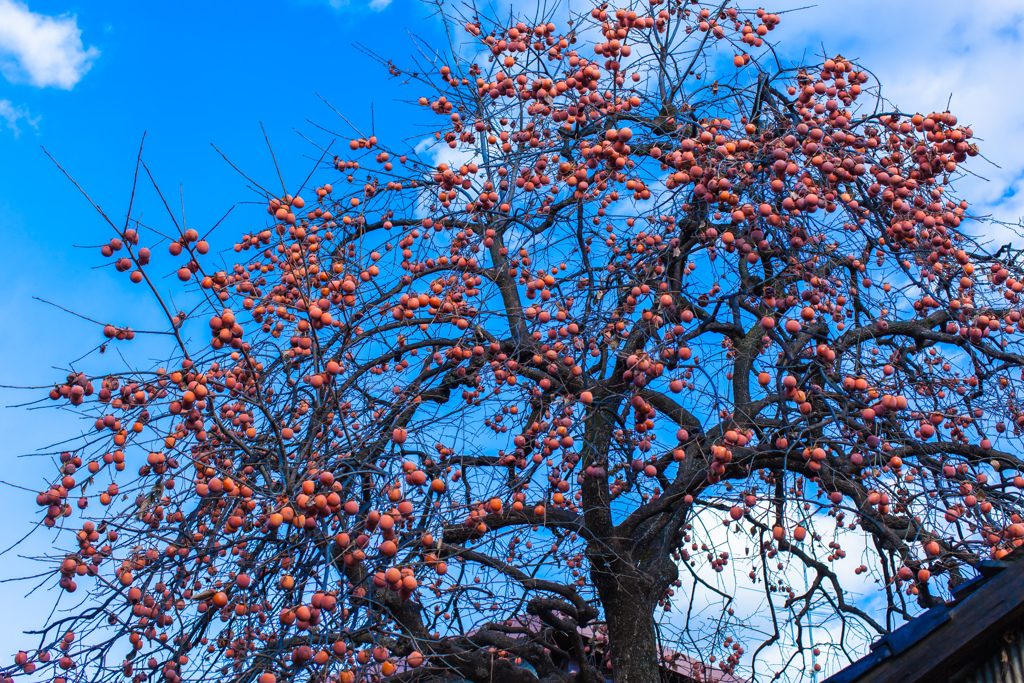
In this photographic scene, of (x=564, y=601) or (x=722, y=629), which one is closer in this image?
(x=564, y=601)

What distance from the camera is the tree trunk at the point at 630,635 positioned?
15.7 ft

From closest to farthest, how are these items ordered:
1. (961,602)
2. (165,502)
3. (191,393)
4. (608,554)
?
(961,602), (191,393), (165,502), (608,554)

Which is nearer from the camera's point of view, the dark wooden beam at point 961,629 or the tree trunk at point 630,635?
the dark wooden beam at point 961,629

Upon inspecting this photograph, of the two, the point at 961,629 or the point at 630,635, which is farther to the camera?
the point at 630,635

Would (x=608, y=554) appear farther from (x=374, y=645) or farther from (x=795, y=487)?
(x=374, y=645)

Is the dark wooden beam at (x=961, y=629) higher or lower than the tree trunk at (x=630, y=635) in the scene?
lower

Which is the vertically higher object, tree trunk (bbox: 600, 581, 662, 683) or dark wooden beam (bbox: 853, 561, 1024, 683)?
tree trunk (bbox: 600, 581, 662, 683)

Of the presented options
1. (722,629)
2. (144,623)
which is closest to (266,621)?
(144,623)

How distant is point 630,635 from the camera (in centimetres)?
489

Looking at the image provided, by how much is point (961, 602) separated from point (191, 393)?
3.48 m

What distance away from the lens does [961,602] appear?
3158mm

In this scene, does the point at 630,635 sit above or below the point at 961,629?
above

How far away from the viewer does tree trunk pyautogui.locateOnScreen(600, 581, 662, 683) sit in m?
4.78

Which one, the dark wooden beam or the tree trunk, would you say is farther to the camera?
the tree trunk
